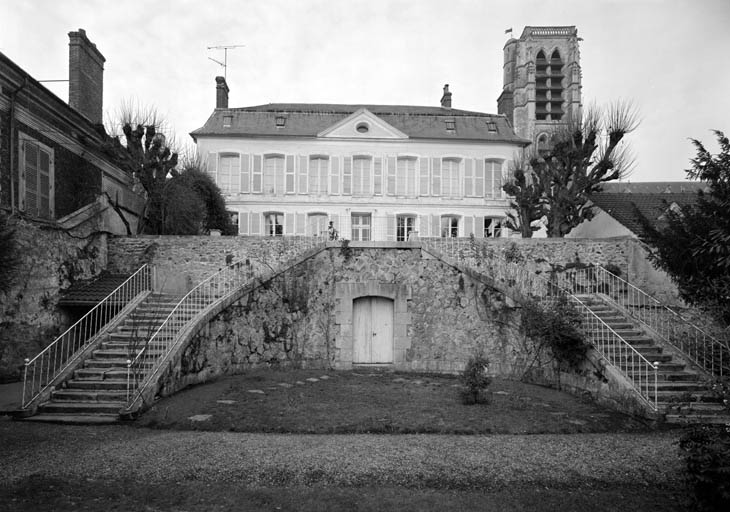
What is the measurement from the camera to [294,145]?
22531 mm

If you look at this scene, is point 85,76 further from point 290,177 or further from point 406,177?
point 406,177

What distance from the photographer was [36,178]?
12.5 m

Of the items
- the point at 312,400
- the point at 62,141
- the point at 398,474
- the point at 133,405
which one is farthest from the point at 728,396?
the point at 62,141

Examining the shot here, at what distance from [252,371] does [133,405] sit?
12.5 feet

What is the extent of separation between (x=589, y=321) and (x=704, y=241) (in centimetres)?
519

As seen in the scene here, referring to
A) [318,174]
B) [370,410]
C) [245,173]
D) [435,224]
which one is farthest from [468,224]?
[370,410]

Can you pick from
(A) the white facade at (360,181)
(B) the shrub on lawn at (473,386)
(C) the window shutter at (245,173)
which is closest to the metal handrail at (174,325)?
(B) the shrub on lawn at (473,386)

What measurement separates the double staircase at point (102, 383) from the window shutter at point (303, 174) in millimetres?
12945

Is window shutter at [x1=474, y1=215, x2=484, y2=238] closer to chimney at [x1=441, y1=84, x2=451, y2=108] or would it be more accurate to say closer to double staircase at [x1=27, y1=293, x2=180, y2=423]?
chimney at [x1=441, y1=84, x2=451, y2=108]

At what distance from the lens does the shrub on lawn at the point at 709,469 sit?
403cm

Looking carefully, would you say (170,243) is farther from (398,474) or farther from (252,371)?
(398,474)

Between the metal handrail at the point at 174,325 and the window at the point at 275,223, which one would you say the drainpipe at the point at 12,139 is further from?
the window at the point at 275,223

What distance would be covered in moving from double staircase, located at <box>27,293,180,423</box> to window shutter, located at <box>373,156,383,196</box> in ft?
45.7

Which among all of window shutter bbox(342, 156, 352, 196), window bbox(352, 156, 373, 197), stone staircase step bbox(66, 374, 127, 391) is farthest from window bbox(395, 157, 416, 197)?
stone staircase step bbox(66, 374, 127, 391)
